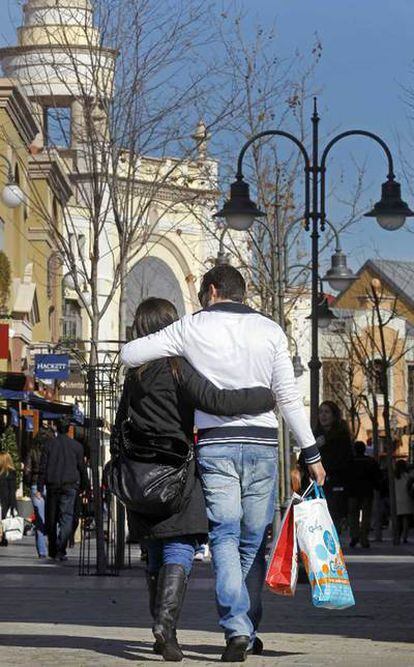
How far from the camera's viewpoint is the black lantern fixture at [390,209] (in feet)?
81.7

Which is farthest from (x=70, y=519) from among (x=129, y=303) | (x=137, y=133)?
(x=129, y=303)

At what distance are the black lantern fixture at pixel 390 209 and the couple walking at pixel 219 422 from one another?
15272mm

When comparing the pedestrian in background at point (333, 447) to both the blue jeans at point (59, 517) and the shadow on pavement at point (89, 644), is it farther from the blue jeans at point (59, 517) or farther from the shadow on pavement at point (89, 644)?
the shadow on pavement at point (89, 644)

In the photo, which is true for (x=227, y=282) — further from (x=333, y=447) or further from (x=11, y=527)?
(x=11, y=527)

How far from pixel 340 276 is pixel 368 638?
21751mm

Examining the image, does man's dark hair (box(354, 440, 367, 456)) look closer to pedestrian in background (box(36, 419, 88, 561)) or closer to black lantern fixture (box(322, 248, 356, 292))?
black lantern fixture (box(322, 248, 356, 292))

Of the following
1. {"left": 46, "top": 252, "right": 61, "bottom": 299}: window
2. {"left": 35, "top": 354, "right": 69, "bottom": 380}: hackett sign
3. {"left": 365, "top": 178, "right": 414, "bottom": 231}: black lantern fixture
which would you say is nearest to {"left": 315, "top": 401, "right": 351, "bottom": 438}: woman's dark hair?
{"left": 365, "top": 178, "right": 414, "bottom": 231}: black lantern fixture

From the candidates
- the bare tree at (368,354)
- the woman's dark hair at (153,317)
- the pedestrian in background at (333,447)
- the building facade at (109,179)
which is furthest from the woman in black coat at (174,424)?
the bare tree at (368,354)

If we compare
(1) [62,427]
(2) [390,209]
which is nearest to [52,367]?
(1) [62,427]

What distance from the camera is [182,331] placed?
31.6 feet

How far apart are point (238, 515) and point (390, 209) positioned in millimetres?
15832

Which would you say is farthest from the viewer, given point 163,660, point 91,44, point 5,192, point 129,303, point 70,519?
point 129,303

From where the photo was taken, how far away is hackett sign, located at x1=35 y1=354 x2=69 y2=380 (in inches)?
1649

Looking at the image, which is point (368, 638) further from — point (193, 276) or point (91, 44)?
point (193, 276)
